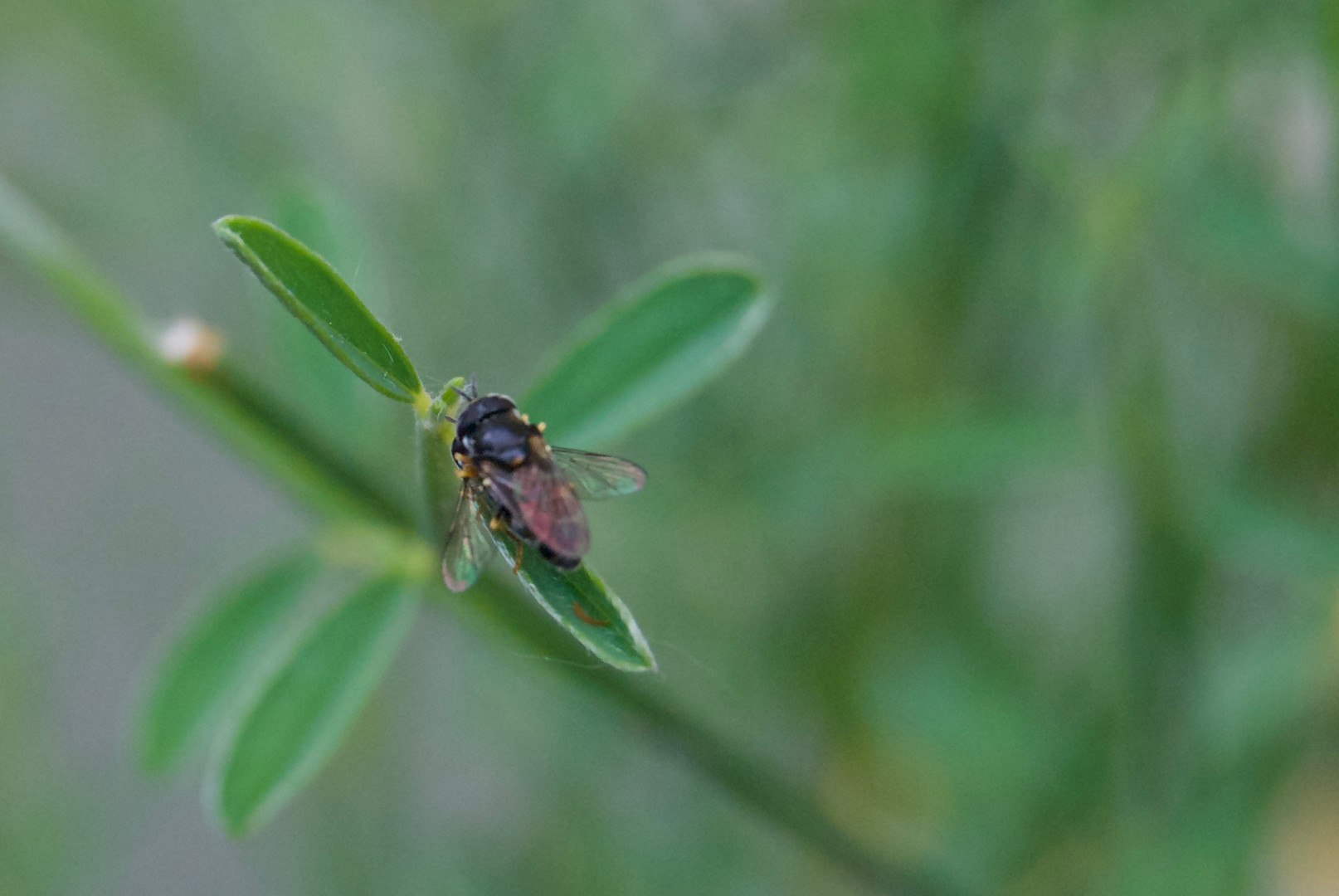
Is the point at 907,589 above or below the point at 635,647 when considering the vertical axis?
above

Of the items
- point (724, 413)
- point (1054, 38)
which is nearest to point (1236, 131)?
point (1054, 38)

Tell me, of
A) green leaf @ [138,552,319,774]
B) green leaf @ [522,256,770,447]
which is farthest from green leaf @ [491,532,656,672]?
green leaf @ [138,552,319,774]

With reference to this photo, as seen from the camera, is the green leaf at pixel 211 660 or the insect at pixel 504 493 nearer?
the insect at pixel 504 493

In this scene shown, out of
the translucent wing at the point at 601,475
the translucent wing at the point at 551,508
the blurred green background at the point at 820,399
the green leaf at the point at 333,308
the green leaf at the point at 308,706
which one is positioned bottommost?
the green leaf at the point at 308,706

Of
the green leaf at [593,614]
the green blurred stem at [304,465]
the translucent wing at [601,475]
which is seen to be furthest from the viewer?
the translucent wing at [601,475]

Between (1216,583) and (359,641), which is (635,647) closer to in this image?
(359,641)

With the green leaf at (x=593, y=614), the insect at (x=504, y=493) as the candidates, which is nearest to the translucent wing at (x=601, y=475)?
the insect at (x=504, y=493)

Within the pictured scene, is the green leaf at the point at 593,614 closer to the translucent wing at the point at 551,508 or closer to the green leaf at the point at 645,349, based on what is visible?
the translucent wing at the point at 551,508

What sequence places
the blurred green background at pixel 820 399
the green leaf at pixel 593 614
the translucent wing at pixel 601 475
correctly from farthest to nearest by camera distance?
the blurred green background at pixel 820 399 < the translucent wing at pixel 601 475 < the green leaf at pixel 593 614
